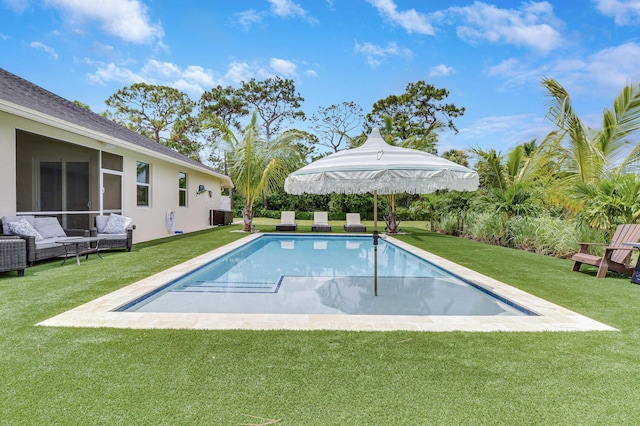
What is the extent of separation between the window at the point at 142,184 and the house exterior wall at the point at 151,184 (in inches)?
6.9

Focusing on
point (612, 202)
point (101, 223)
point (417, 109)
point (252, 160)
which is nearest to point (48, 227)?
point (101, 223)

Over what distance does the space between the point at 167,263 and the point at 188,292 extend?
2594 millimetres

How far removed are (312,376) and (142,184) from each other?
12628 mm

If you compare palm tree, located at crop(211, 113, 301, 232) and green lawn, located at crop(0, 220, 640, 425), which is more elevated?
palm tree, located at crop(211, 113, 301, 232)

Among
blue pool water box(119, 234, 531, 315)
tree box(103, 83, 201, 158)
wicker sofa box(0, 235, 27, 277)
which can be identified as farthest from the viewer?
tree box(103, 83, 201, 158)

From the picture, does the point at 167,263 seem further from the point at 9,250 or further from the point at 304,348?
the point at 304,348

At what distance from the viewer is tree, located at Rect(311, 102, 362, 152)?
36312 mm

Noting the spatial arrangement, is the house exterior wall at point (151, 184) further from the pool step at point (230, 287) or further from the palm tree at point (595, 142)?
the palm tree at point (595, 142)

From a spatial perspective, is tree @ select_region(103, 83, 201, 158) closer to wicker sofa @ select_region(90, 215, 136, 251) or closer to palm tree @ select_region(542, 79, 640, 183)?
wicker sofa @ select_region(90, 215, 136, 251)

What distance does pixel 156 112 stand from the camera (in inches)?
1366

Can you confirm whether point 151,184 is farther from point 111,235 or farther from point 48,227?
point 48,227

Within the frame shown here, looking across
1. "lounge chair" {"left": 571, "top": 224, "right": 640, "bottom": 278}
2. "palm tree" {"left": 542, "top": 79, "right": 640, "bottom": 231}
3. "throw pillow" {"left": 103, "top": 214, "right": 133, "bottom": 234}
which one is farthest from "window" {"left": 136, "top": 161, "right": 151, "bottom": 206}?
"palm tree" {"left": 542, "top": 79, "right": 640, "bottom": 231}

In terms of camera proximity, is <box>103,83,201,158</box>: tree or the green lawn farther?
<box>103,83,201,158</box>: tree

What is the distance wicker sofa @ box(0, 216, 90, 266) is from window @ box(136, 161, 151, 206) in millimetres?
3778
